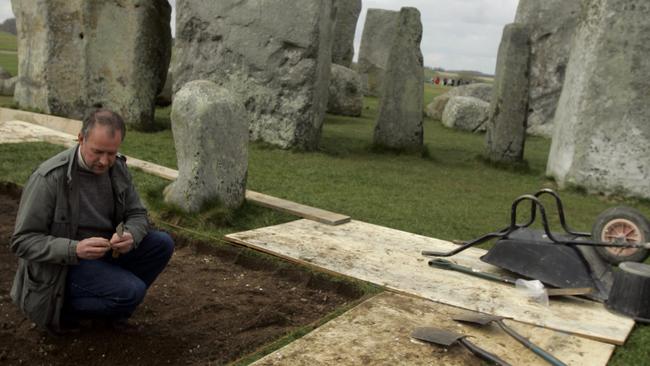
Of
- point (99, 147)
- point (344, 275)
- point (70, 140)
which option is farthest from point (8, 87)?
point (99, 147)

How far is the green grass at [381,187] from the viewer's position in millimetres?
5359

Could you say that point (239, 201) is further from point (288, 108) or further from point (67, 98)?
point (67, 98)

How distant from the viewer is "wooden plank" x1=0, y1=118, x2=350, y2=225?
5523 millimetres

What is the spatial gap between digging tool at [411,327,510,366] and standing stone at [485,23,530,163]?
20.4 ft

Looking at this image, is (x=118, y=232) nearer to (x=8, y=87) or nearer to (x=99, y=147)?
(x=99, y=147)

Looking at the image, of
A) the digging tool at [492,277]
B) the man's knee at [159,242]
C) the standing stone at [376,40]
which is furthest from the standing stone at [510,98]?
the standing stone at [376,40]

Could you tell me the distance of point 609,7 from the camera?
7203 millimetres

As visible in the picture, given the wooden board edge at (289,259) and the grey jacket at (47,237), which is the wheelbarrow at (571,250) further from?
the grey jacket at (47,237)

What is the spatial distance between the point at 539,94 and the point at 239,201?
32.6 feet

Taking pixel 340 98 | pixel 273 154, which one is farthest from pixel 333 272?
pixel 340 98

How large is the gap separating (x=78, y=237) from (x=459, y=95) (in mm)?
13894

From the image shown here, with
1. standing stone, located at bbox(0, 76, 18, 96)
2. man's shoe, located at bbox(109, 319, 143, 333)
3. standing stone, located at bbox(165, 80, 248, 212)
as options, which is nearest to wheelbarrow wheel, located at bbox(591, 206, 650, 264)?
standing stone, located at bbox(165, 80, 248, 212)

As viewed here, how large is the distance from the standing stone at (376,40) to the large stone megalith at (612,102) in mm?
10994

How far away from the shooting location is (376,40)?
1848 centimetres
